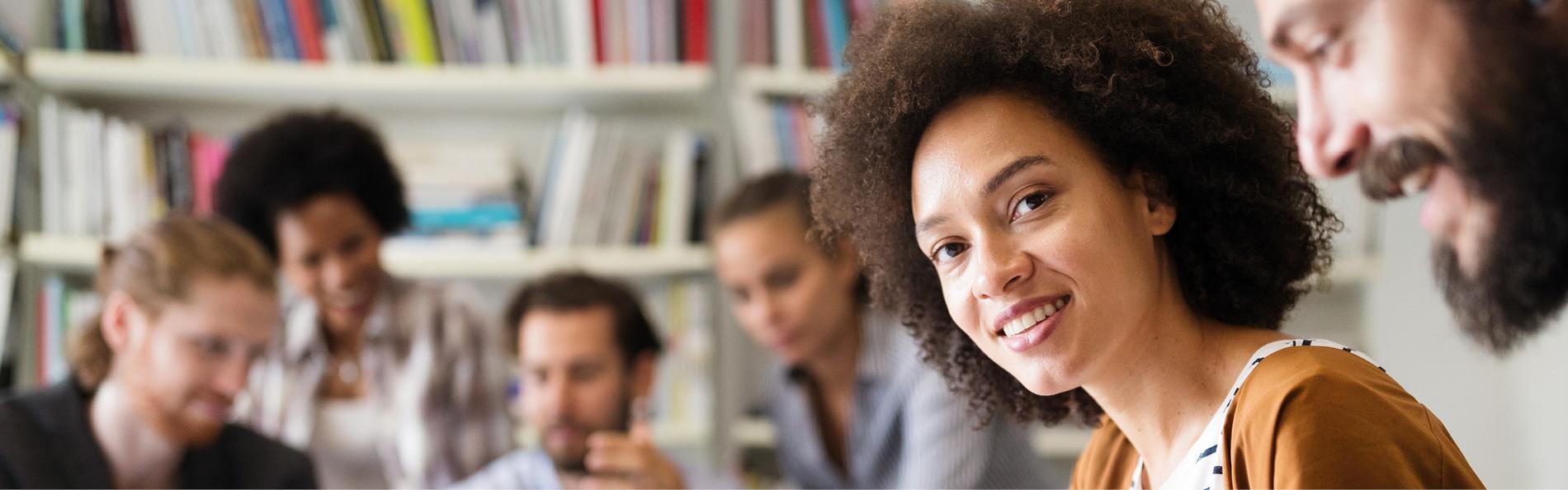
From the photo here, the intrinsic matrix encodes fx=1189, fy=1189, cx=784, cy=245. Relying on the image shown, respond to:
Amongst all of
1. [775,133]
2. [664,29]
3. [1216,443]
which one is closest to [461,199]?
[664,29]

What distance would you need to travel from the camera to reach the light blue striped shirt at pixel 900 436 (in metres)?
1.67

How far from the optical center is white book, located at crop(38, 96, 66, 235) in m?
2.16

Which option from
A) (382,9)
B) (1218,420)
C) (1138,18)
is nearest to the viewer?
(1218,420)

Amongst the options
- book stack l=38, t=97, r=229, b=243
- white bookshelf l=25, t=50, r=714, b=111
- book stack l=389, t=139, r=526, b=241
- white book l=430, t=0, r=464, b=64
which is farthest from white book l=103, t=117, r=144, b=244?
white book l=430, t=0, r=464, b=64

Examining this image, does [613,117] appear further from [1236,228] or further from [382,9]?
[1236,228]

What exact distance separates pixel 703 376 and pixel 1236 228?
1486 millimetres

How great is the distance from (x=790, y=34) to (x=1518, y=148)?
1.77m

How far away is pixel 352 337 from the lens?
2086 mm

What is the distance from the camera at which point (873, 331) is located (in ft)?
6.73

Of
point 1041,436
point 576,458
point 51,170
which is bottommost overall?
point 1041,436

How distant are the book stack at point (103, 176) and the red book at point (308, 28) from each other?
0.24 metres

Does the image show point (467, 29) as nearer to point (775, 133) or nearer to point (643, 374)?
point (775, 133)

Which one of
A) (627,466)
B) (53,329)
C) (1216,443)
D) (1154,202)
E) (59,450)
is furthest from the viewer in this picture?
(53,329)

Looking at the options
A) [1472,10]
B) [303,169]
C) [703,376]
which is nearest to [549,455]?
[703,376]
